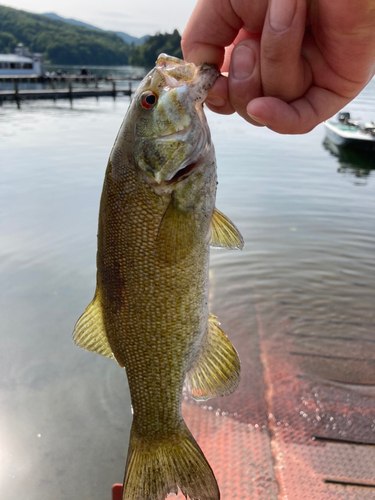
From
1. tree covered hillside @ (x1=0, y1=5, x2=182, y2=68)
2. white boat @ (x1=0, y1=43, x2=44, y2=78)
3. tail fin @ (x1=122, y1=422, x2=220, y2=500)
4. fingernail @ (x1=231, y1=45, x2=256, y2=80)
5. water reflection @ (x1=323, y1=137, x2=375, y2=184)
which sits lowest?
water reflection @ (x1=323, y1=137, x2=375, y2=184)

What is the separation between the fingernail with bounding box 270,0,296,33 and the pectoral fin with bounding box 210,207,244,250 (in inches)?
34.9

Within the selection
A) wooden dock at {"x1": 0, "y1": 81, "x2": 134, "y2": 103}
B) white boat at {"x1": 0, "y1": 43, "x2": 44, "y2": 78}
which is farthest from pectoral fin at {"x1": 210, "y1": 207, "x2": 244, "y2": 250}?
white boat at {"x1": 0, "y1": 43, "x2": 44, "y2": 78}

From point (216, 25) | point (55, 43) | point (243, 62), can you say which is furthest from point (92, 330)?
point (55, 43)

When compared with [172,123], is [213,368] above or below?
below

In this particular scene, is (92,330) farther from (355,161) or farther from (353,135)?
(355,161)

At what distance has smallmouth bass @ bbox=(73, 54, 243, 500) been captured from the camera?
6.10 ft

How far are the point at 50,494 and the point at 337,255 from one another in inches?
277

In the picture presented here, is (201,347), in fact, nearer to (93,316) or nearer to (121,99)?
(93,316)

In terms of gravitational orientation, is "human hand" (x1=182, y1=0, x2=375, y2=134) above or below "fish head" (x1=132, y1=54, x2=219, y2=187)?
above

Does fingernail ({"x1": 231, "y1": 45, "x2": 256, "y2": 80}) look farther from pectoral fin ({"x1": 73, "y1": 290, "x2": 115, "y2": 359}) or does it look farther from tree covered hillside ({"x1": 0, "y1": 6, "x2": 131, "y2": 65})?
tree covered hillside ({"x1": 0, "y1": 6, "x2": 131, "y2": 65})

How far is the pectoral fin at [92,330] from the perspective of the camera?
2.08m

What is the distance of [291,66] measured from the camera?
70.4 inches

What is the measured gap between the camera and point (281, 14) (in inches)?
62.7

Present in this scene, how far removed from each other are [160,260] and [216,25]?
4.11 ft
